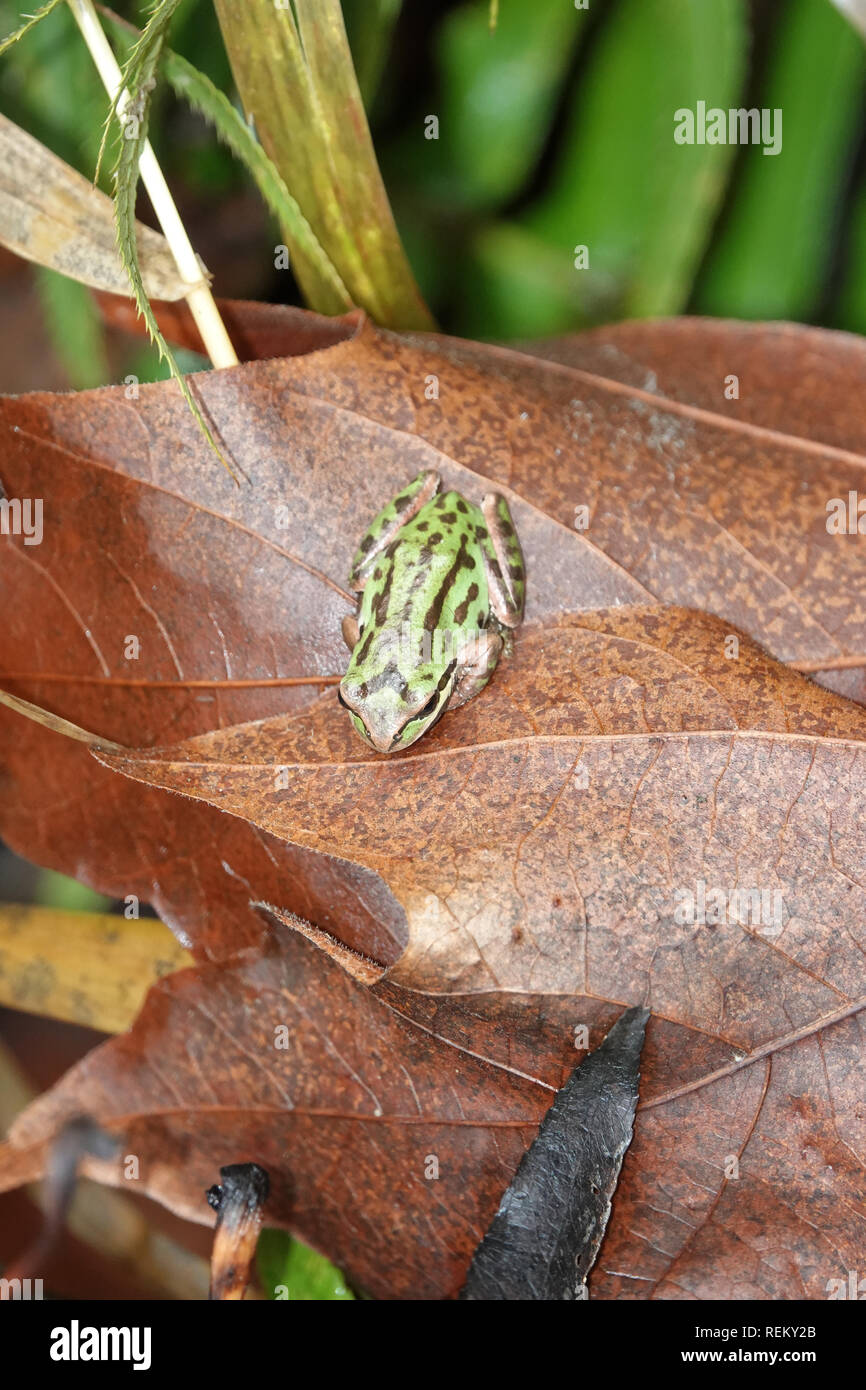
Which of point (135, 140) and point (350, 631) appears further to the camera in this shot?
point (350, 631)

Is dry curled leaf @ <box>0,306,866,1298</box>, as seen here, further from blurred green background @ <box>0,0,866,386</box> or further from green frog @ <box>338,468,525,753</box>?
blurred green background @ <box>0,0,866,386</box>

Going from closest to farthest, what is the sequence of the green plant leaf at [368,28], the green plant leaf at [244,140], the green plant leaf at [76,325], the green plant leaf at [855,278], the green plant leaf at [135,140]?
the green plant leaf at [135,140] → the green plant leaf at [244,140] → the green plant leaf at [368,28] → the green plant leaf at [76,325] → the green plant leaf at [855,278]

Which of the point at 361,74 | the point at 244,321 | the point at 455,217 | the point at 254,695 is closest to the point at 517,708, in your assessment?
the point at 254,695

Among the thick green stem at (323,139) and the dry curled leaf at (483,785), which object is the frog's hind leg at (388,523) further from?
the thick green stem at (323,139)

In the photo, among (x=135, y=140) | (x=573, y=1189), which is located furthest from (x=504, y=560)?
(x=573, y=1189)

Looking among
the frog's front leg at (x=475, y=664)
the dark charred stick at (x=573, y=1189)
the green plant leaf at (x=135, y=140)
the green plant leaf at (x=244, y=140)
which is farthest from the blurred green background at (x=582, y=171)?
the dark charred stick at (x=573, y=1189)

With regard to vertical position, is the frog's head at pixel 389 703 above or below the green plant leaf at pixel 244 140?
below

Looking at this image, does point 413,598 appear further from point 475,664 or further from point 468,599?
point 475,664
